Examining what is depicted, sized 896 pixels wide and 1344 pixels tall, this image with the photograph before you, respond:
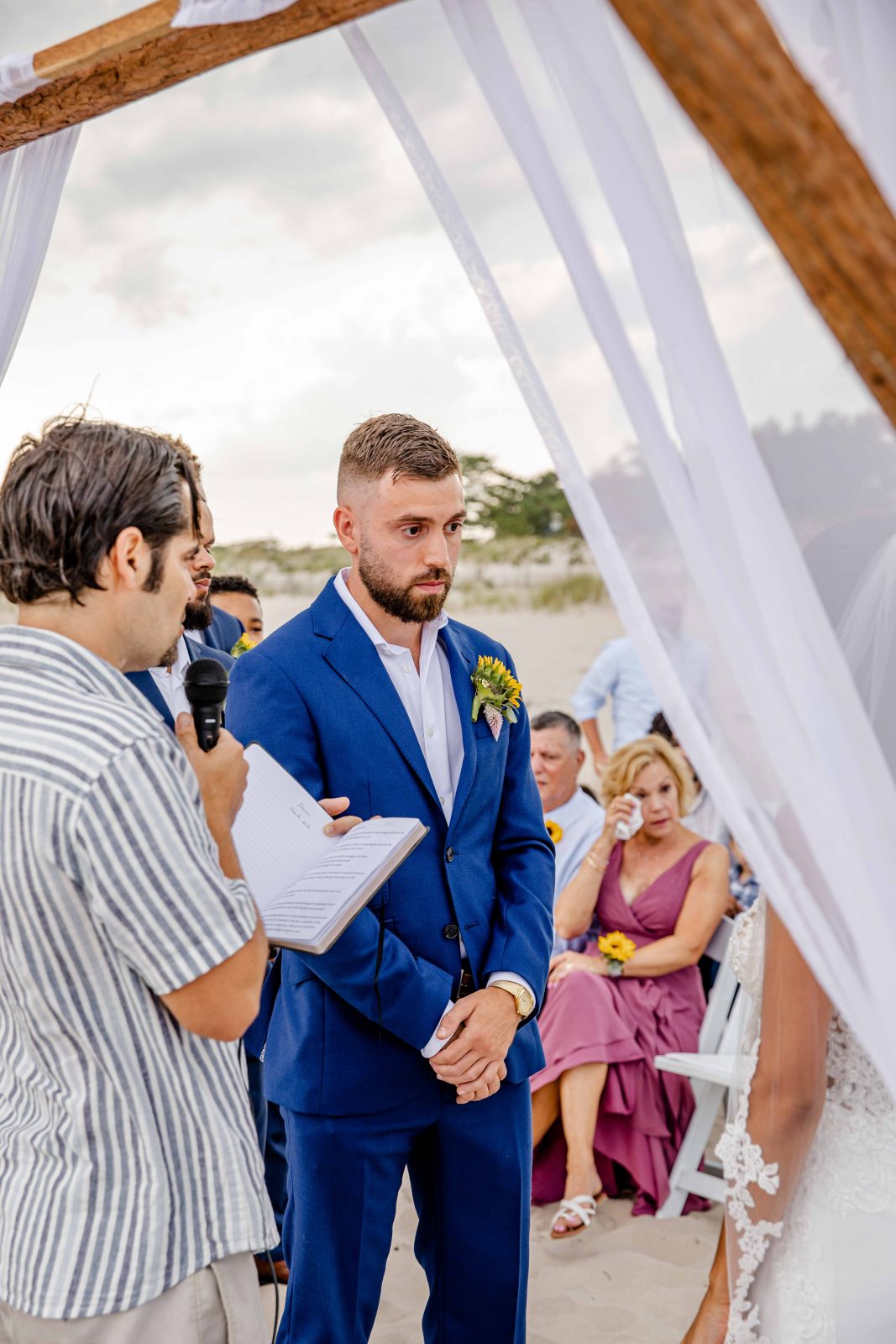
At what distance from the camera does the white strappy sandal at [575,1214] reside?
4055 mm

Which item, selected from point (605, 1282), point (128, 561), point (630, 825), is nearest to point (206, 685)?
point (128, 561)

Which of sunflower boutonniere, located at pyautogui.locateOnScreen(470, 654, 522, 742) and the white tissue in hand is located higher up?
sunflower boutonniere, located at pyautogui.locateOnScreen(470, 654, 522, 742)

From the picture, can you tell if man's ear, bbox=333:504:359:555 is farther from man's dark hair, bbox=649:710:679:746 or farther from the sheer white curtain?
man's dark hair, bbox=649:710:679:746

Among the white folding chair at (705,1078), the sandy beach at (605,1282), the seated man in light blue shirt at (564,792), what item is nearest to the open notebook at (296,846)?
the sandy beach at (605,1282)

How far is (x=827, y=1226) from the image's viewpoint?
2172 mm

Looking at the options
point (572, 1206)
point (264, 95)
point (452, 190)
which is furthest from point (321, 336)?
point (452, 190)

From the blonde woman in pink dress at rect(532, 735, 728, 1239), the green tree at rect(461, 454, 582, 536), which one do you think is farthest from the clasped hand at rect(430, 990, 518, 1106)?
the green tree at rect(461, 454, 582, 536)

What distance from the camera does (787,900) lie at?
1609mm

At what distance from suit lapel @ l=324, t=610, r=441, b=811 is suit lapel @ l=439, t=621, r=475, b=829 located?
0.19 ft

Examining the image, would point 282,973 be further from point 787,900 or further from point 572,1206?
point 572,1206

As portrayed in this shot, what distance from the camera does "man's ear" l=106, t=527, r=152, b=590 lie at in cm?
156

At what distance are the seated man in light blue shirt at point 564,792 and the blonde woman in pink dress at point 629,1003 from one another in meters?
0.39

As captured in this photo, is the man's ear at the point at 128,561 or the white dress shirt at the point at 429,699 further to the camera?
the white dress shirt at the point at 429,699

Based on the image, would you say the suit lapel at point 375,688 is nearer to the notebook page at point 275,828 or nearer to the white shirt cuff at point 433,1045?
the notebook page at point 275,828
